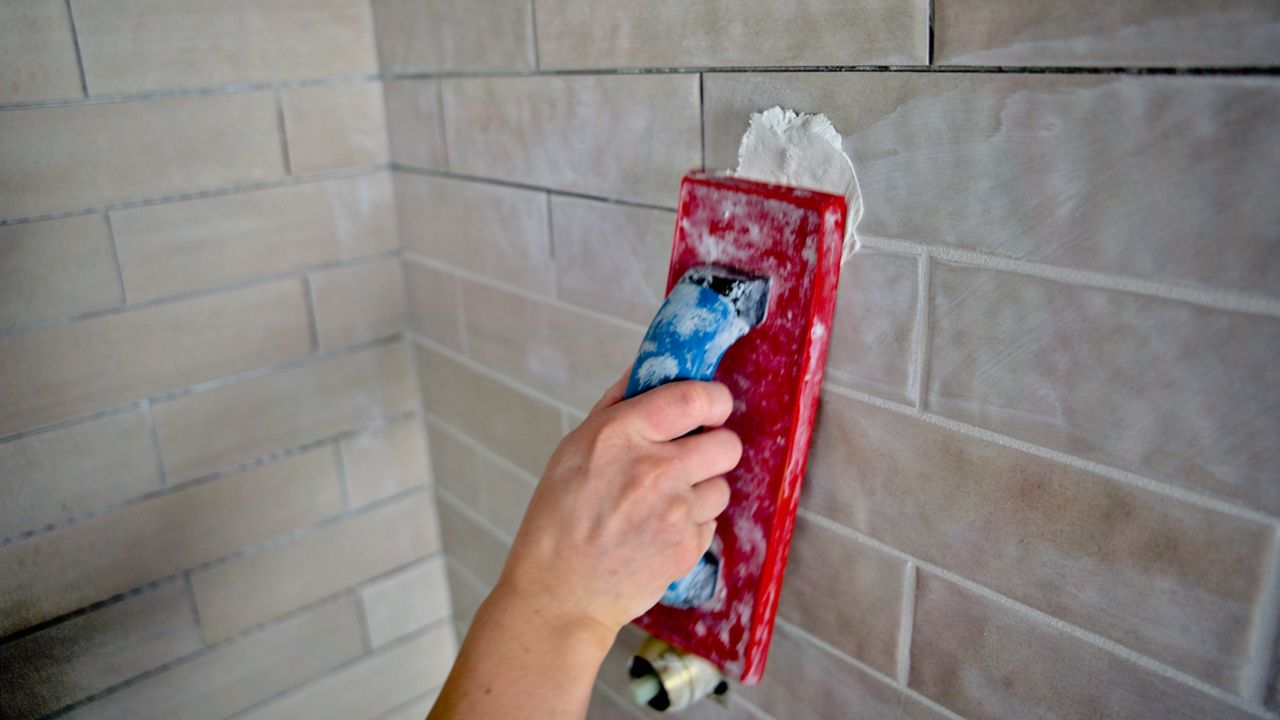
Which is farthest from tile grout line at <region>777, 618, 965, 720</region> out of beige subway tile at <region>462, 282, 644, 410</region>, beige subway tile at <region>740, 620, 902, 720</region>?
beige subway tile at <region>462, 282, 644, 410</region>

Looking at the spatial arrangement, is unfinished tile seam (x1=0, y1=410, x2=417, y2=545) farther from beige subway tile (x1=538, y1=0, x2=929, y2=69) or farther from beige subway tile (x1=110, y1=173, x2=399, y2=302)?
beige subway tile (x1=538, y1=0, x2=929, y2=69)

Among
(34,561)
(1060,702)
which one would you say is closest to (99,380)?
(34,561)

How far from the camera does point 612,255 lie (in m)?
1.03

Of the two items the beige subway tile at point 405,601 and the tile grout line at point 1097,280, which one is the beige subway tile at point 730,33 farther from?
the beige subway tile at point 405,601

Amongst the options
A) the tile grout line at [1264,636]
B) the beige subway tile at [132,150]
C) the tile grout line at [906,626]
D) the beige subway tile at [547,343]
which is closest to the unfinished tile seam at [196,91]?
the beige subway tile at [132,150]

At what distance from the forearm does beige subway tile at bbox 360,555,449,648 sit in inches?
33.4

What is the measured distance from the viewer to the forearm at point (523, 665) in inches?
27.0

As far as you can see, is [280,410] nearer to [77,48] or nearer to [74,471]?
[74,471]

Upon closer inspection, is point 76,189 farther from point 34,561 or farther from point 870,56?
point 870,56

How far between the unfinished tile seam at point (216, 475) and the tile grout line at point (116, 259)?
27cm

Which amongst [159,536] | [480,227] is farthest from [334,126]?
[159,536]

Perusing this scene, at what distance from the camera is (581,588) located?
2.32 feet

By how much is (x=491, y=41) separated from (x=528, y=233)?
Result: 249 mm

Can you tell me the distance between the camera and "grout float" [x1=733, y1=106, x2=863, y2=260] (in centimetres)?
75
